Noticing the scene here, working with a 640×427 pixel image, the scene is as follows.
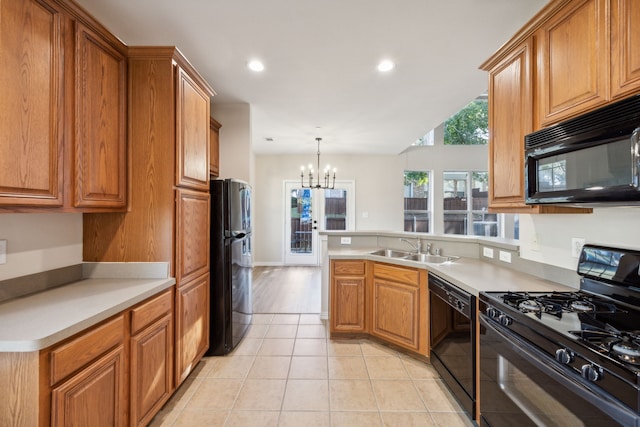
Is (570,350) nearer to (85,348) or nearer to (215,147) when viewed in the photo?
(85,348)

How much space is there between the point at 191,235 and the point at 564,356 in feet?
7.25

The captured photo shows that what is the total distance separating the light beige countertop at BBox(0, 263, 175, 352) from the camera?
1.09 meters

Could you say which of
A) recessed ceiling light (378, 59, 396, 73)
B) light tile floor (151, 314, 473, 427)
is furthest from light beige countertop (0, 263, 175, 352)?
recessed ceiling light (378, 59, 396, 73)

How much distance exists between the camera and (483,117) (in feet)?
22.4

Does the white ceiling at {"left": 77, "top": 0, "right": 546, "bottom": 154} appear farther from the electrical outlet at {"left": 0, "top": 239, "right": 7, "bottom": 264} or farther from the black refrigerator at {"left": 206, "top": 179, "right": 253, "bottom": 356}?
the electrical outlet at {"left": 0, "top": 239, "right": 7, "bottom": 264}

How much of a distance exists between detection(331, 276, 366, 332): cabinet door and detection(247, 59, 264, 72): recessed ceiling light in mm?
2121

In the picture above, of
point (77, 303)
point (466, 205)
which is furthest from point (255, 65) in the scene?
point (466, 205)

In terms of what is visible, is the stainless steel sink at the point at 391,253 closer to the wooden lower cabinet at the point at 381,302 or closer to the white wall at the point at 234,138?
the wooden lower cabinet at the point at 381,302

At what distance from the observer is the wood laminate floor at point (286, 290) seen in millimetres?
3973

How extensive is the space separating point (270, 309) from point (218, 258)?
1.59 metres

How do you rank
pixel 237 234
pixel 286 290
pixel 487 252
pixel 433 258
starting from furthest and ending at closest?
pixel 286 290, pixel 433 258, pixel 237 234, pixel 487 252

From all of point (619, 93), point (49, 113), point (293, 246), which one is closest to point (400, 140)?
point (293, 246)

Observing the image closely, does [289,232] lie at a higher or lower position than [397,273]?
higher

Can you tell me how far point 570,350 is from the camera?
3.43 feet
